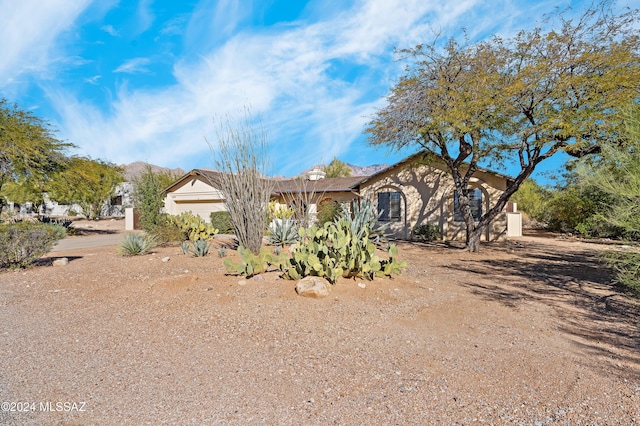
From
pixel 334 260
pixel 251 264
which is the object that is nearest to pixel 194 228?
pixel 251 264

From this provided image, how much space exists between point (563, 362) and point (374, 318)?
2374 millimetres

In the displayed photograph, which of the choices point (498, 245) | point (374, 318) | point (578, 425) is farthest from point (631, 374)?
point (498, 245)

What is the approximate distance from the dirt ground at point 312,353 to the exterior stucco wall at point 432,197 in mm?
11552

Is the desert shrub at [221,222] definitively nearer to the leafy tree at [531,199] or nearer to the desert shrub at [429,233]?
the desert shrub at [429,233]

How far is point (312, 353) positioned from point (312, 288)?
2026 mm

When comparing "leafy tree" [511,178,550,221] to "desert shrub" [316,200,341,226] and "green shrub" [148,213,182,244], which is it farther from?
"green shrub" [148,213,182,244]

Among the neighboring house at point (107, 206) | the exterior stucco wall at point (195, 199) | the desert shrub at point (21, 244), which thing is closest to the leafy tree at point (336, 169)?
the exterior stucco wall at point (195, 199)

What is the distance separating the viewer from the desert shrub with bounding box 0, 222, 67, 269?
32.5 ft

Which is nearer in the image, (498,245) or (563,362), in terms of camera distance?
(563,362)

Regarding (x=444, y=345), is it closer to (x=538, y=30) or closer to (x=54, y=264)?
(x=54, y=264)

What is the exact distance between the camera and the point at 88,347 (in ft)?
15.1

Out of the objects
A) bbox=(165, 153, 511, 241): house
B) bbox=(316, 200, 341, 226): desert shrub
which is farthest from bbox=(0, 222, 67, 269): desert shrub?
bbox=(316, 200, 341, 226): desert shrub

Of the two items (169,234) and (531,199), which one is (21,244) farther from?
(531,199)

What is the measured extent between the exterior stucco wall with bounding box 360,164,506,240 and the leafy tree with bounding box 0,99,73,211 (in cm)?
1947
